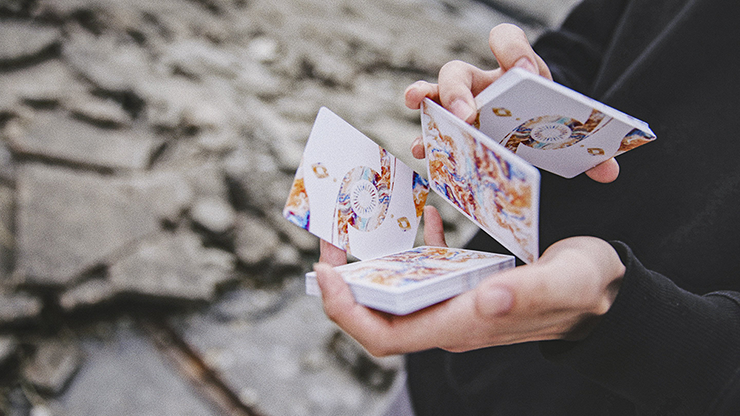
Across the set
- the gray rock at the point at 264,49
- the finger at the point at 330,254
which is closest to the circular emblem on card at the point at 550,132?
the finger at the point at 330,254

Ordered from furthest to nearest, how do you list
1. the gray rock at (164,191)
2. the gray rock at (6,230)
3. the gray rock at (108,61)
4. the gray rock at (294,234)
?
the gray rock at (108,61)
the gray rock at (294,234)
the gray rock at (164,191)
the gray rock at (6,230)

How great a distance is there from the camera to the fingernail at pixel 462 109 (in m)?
0.60

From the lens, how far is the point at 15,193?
4.22 ft

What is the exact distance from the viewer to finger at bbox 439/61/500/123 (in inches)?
23.9

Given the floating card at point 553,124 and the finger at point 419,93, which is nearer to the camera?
the floating card at point 553,124

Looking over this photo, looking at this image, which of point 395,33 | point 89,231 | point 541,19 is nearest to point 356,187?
point 89,231

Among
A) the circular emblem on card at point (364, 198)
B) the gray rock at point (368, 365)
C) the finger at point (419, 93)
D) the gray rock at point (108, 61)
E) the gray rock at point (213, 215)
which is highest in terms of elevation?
the finger at point (419, 93)

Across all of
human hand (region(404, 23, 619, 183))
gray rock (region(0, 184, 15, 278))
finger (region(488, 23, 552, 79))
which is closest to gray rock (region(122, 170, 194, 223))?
gray rock (region(0, 184, 15, 278))

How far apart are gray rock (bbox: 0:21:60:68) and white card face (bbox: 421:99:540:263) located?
166cm

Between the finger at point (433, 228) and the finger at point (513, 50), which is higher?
the finger at point (513, 50)

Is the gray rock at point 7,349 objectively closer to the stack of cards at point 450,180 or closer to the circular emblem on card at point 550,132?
the stack of cards at point 450,180

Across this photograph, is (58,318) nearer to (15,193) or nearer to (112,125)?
(15,193)

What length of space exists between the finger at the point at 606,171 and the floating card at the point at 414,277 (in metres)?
0.20

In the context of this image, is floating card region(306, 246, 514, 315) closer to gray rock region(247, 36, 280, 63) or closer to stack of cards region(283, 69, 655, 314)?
stack of cards region(283, 69, 655, 314)
